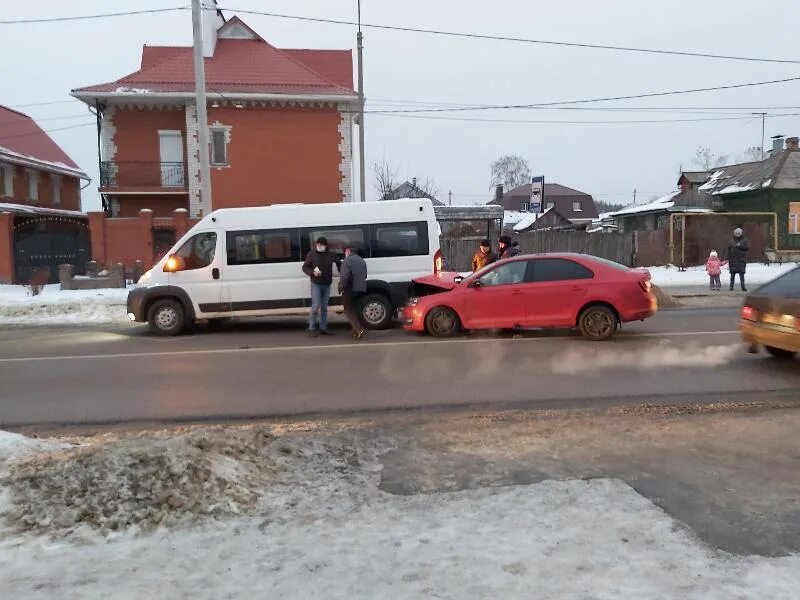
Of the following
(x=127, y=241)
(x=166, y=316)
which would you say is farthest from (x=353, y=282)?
(x=127, y=241)

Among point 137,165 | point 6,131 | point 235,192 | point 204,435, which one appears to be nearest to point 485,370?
point 204,435

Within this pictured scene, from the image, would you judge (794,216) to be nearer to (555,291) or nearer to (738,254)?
(738,254)

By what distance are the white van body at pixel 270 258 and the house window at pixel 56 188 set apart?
2959 cm

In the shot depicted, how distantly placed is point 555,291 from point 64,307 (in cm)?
1175

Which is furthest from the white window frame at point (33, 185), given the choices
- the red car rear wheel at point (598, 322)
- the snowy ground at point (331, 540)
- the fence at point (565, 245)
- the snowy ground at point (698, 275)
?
the snowy ground at point (331, 540)

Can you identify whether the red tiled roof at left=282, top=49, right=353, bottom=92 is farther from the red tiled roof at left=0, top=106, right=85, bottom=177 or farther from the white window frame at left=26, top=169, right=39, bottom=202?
the white window frame at left=26, top=169, right=39, bottom=202

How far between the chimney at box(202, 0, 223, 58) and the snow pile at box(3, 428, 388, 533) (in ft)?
85.0

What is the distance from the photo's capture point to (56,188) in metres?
37.6

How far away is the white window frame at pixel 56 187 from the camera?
37122 mm

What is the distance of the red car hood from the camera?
36.3 ft

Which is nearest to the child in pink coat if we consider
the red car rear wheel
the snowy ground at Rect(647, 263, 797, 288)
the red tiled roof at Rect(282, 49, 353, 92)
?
the snowy ground at Rect(647, 263, 797, 288)

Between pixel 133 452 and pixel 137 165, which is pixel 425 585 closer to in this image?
pixel 133 452

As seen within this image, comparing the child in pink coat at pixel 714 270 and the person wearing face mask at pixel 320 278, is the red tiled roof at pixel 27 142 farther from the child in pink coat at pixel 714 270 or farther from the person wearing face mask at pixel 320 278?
the child in pink coat at pixel 714 270

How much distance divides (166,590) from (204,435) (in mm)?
1808
